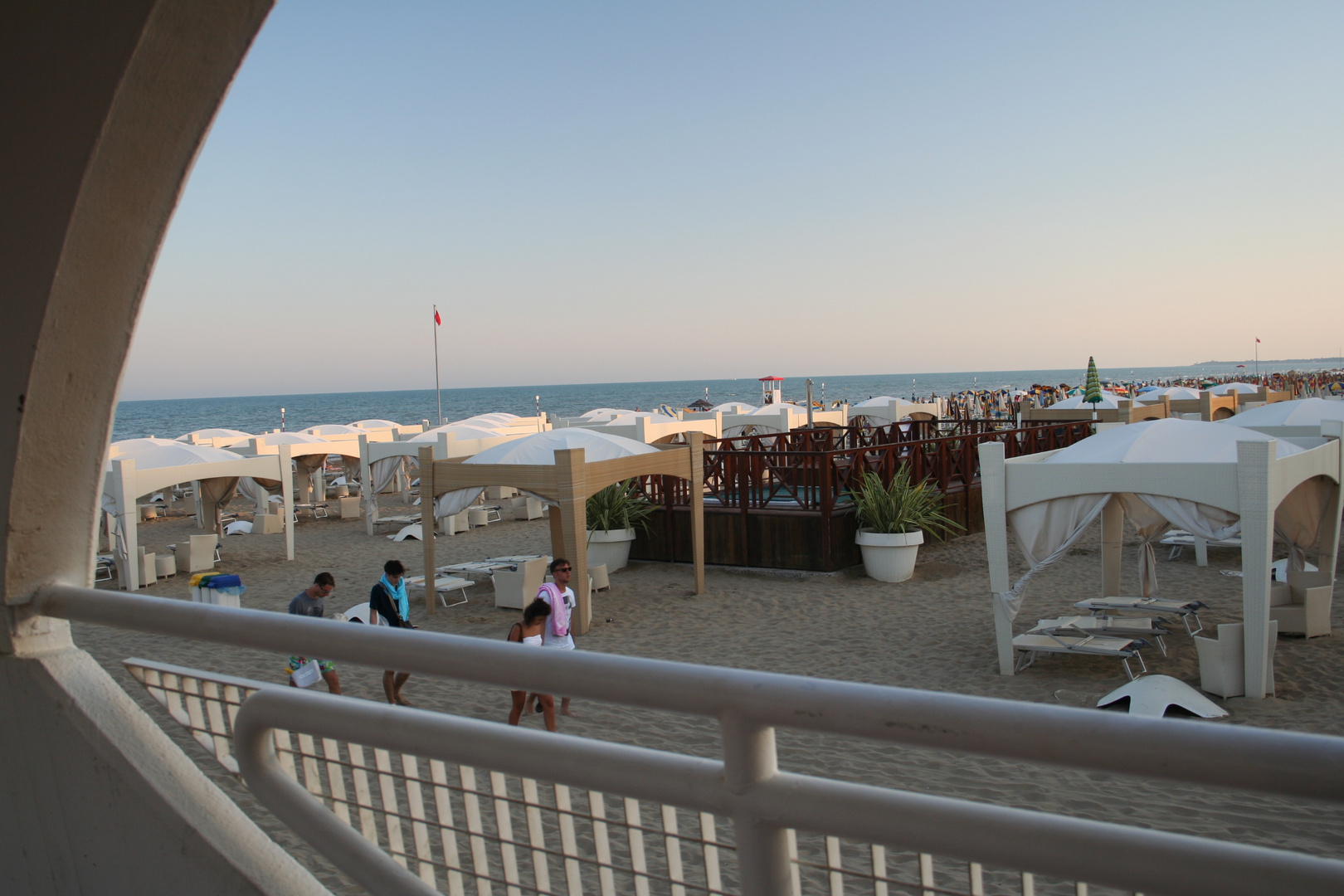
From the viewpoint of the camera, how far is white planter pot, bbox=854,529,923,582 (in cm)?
1248

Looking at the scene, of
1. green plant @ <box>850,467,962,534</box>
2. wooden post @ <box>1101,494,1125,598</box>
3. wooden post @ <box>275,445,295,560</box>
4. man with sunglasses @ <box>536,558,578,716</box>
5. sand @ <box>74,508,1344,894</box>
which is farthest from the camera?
wooden post @ <box>275,445,295,560</box>

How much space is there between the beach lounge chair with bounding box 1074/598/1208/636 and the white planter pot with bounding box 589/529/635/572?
6933 mm

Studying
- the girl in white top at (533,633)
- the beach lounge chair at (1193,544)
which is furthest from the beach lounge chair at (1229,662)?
the beach lounge chair at (1193,544)

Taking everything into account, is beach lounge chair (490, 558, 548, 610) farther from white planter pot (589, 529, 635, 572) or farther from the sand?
white planter pot (589, 529, 635, 572)

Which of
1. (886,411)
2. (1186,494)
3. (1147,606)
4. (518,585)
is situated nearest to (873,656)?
(1147,606)

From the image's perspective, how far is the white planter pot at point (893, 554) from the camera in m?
12.5

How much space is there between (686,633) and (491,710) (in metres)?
3.17

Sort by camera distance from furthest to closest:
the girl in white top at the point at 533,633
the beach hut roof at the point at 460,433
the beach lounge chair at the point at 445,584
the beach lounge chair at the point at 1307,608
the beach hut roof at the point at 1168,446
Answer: the beach hut roof at the point at 460,433 → the beach lounge chair at the point at 445,584 → the beach lounge chair at the point at 1307,608 → the beach hut roof at the point at 1168,446 → the girl in white top at the point at 533,633

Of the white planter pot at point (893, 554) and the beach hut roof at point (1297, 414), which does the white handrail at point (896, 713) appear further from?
the beach hut roof at point (1297, 414)

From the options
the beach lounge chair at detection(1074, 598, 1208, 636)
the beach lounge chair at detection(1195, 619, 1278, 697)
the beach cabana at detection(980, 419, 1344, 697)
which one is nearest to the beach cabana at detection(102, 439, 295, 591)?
the beach cabana at detection(980, 419, 1344, 697)

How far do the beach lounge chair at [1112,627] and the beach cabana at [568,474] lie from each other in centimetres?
470

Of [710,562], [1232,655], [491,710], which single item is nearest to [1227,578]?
[1232,655]

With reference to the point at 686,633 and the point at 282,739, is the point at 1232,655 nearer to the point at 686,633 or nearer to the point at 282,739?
the point at 686,633

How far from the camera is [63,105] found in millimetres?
1785
